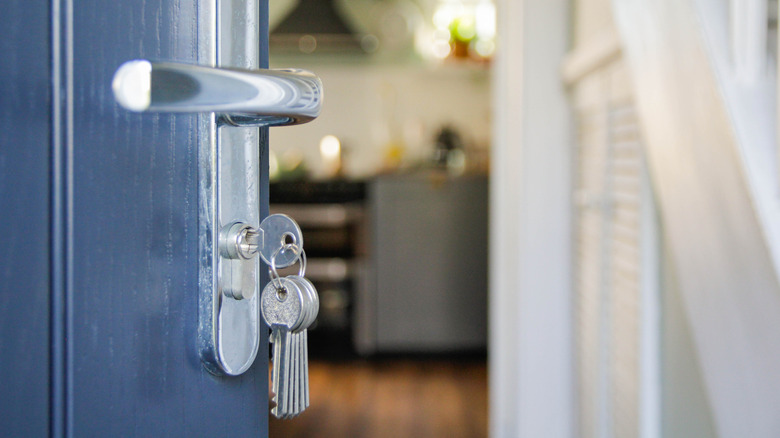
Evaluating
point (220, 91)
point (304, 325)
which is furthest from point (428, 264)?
point (220, 91)

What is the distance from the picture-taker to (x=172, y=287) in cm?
40

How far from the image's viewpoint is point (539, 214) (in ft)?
6.98

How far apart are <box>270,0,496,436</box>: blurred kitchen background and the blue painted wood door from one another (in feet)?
7.58

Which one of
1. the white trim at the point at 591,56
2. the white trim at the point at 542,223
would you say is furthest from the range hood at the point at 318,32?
the white trim at the point at 591,56

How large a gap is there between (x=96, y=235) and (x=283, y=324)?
0.12 m

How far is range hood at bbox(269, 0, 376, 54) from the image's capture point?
4.15 meters

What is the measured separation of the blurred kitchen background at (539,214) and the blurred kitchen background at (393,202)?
10mm


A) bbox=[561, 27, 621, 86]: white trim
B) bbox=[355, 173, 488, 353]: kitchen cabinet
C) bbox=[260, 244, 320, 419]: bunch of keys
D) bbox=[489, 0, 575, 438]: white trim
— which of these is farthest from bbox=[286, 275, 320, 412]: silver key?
bbox=[355, 173, 488, 353]: kitchen cabinet

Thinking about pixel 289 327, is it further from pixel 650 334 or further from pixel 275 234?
pixel 650 334

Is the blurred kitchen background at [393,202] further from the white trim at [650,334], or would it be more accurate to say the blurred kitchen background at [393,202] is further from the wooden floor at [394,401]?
the white trim at [650,334]

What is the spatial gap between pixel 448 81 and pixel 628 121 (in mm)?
2817

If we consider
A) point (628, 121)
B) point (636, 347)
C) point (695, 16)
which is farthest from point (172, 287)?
point (628, 121)

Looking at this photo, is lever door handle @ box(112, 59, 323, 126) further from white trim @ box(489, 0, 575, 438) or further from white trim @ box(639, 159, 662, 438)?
white trim @ box(489, 0, 575, 438)

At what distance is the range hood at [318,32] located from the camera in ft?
13.6
